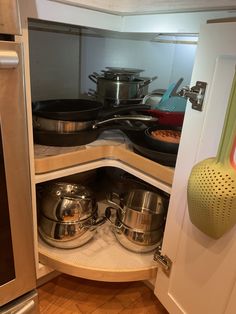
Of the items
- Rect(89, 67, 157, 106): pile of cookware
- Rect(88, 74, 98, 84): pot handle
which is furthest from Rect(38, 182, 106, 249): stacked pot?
Rect(88, 74, 98, 84): pot handle

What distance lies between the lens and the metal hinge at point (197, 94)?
1.99ft

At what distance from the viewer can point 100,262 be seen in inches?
36.7

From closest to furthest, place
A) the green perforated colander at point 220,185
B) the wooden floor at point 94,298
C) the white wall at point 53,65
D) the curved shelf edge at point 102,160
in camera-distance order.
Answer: the green perforated colander at point 220,185 → the curved shelf edge at point 102,160 → the wooden floor at point 94,298 → the white wall at point 53,65

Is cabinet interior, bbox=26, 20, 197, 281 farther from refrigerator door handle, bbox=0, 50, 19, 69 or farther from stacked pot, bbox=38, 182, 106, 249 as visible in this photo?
refrigerator door handle, bbox=0, 50, 19, 69

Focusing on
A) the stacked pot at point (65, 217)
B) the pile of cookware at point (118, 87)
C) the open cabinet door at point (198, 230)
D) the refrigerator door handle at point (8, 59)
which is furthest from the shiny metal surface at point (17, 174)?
the pile of cookware at point (118, 87)

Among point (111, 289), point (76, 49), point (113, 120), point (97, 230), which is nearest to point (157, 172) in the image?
point (113, 120)

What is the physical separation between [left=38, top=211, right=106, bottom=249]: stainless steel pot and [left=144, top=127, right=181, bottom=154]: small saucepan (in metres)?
0.36

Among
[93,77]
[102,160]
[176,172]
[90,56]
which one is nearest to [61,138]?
[102,160]

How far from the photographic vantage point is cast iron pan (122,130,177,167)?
829mm

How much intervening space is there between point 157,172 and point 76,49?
0.77 metres

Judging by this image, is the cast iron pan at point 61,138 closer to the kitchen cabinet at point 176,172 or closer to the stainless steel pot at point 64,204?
the kitchen cabinet at point 176,172

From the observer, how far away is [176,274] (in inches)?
31.4

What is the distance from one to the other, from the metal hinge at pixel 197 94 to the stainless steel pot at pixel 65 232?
22.8 inches

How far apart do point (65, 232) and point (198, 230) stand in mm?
487
